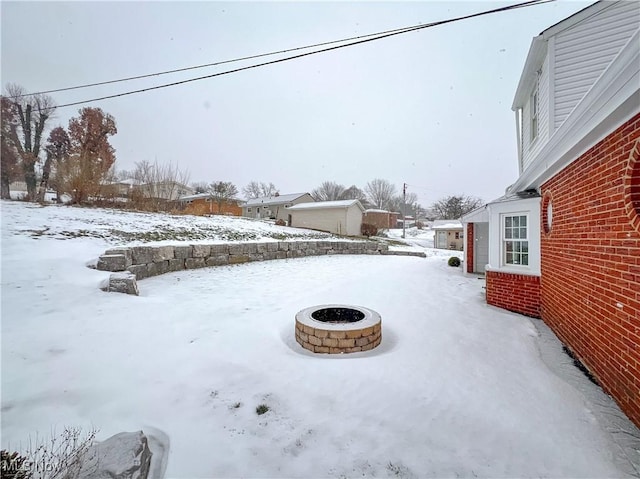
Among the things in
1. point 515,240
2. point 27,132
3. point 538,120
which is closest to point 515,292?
point 515,240

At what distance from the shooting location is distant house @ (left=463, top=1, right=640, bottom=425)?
87.0 inches

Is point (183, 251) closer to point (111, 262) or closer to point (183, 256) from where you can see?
point (183, 256)

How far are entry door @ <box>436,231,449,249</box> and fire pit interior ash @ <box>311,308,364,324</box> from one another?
79.9 ft

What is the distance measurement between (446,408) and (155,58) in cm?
992

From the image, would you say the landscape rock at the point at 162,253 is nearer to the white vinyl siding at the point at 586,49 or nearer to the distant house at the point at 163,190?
the distant house at the point at 163,190

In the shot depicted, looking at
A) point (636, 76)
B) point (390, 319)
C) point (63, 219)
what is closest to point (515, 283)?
point (390, 319)

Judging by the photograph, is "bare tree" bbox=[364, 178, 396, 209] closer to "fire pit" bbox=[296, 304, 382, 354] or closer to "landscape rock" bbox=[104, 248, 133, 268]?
"landscape rock" bbox=[104, 248, 133, 268]

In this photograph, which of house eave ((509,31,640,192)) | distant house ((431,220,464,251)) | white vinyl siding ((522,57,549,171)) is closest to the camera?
house eave ((509,31,640,192))

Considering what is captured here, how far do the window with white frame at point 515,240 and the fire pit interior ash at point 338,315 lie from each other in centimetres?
380

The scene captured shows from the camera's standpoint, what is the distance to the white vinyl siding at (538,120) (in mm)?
5613

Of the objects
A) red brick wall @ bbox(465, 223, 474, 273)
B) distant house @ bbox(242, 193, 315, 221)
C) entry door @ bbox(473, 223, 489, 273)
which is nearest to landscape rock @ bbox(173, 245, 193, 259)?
red brick wall @ bbox(465, 223, 474, 273)

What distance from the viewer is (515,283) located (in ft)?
17.3

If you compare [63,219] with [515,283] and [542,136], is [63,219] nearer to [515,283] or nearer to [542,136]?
[515,283]

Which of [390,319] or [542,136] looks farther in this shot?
[542,136]
